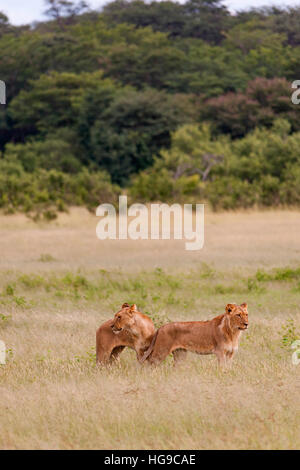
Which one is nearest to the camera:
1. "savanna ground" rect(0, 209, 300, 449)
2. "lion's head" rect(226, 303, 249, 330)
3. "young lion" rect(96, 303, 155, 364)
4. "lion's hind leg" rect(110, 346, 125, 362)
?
"savanna ground" rect(0, 209, 300, 449)

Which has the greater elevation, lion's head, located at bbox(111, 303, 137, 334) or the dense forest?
the dense forest

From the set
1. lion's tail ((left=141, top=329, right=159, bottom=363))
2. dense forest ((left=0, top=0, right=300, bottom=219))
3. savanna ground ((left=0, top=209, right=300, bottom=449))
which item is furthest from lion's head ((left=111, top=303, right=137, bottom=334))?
dense forest ((left=0, top=0, right=300, bottom=219))

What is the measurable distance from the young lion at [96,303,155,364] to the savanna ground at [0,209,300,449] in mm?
179

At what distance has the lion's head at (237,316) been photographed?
6.59 meters

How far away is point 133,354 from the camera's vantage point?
8.09 metres

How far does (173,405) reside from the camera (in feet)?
19.5

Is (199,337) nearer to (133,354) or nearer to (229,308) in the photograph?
(229,308)

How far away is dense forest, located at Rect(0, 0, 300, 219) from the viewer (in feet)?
98.5

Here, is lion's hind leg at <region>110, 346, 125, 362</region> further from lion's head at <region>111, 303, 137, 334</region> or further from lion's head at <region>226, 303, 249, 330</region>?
lion's head at <region>226, 303, 249, 330</region>

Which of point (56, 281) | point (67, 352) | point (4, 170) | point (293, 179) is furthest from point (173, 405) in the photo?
point (4, 170)

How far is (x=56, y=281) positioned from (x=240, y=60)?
4385 centimetres

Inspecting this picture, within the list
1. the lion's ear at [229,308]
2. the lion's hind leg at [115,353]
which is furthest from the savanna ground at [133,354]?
the lion's ear at [229,308]

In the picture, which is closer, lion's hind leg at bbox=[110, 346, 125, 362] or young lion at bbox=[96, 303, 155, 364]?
young lion at bbox=[96, 303, 155, 364]

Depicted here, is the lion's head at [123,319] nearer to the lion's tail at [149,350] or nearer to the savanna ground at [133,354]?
the lion's tail at [149,350]
